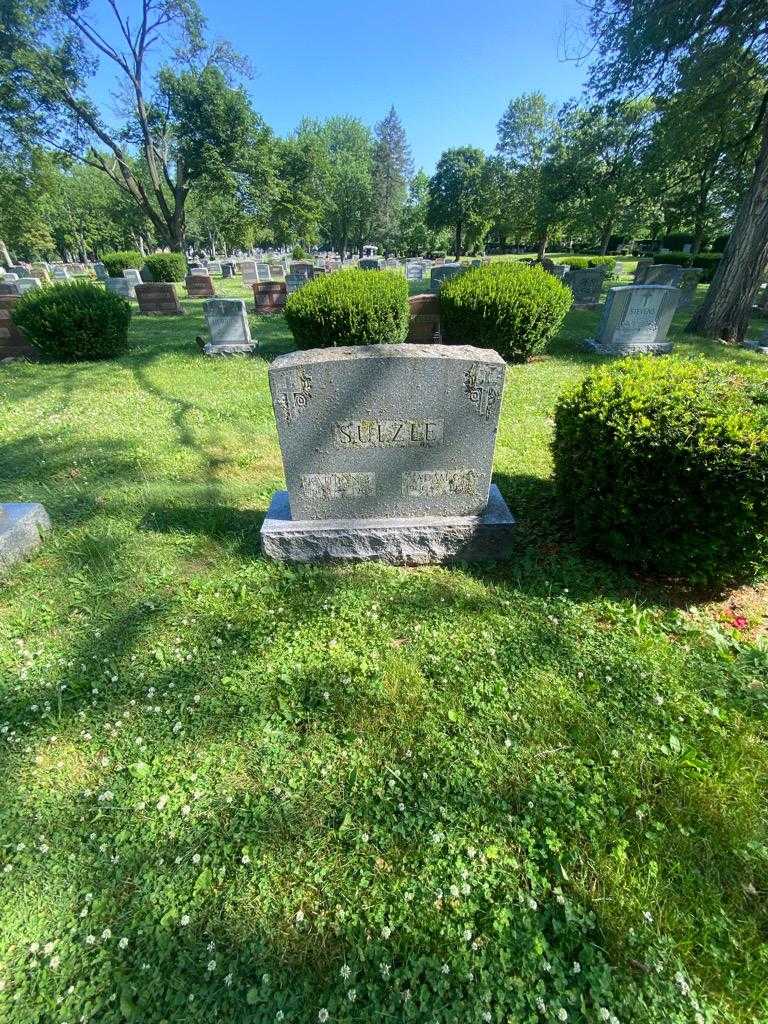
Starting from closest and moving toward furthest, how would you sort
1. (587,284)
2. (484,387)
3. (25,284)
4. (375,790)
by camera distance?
(375,790) < (484,387) < (587,284) < (25,284)

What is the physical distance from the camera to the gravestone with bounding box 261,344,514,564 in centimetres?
296

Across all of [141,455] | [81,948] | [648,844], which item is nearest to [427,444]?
[648,844]

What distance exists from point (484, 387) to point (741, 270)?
985cm

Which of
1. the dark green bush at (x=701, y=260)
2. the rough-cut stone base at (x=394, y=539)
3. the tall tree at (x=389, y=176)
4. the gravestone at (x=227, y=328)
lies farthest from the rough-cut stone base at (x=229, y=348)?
the tall tree at (x=389, y=176)

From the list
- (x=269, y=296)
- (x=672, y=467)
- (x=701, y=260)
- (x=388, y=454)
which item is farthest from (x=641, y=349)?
(x=701, y=260)

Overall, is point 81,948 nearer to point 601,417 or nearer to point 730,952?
point 730,952

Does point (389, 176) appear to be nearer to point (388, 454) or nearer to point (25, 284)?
point (25, 284)

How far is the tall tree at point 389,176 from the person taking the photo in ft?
202

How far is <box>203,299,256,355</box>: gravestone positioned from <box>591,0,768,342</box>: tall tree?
9.85 meters

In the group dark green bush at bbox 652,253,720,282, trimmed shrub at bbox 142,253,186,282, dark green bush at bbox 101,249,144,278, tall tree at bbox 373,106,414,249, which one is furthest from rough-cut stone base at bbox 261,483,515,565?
tall tree at bbox 373,106,414,249

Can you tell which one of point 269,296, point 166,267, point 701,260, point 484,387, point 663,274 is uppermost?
point 484,387

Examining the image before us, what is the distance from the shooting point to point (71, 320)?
892 cm

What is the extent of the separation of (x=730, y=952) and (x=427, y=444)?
107 inches

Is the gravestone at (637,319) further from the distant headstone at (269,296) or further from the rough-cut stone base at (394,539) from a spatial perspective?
the distant headstone at (269,296)
